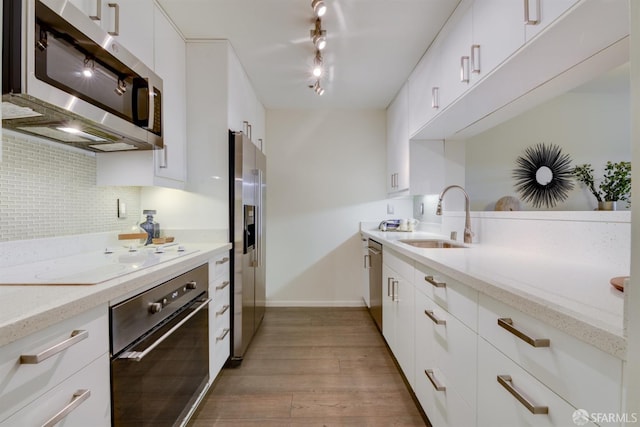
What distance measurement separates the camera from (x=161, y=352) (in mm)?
1133

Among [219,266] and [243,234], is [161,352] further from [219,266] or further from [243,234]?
[243,234]

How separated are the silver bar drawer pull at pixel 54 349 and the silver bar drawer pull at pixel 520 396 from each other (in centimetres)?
118

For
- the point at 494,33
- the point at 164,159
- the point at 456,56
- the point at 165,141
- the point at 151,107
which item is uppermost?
the point at 456,56

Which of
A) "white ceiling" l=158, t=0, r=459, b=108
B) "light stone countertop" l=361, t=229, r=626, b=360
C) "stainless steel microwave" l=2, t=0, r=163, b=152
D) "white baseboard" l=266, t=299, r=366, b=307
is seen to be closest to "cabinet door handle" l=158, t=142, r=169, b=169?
"stainless steel microwave" l=2, t=0, r=163, b=152

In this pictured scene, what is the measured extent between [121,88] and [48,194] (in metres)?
0.63

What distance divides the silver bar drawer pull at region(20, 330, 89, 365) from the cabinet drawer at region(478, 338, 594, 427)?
1.18 meters

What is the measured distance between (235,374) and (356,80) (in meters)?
2.62

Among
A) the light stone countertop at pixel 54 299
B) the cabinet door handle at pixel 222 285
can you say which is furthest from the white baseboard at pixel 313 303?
the light stone countertop at pixel 54 299

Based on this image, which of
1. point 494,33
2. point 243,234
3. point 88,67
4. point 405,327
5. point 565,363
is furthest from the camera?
point 243,234

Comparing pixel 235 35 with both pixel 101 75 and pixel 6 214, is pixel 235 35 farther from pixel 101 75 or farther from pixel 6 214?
pixel 6 214

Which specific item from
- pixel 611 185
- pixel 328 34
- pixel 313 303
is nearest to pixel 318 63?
pixel 328 34

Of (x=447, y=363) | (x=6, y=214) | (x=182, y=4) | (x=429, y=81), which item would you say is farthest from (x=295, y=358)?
(x=182, y=4)

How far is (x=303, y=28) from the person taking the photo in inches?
72.6

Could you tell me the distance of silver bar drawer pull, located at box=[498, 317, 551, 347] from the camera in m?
0.67
